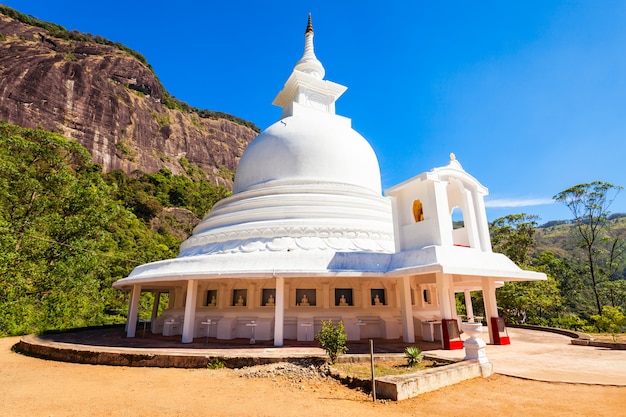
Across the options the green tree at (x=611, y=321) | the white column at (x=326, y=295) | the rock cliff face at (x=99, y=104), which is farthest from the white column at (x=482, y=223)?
the rock cliff face at (x=99, y=104)

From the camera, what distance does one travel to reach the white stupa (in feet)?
44.1

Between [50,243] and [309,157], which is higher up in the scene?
[309,157]

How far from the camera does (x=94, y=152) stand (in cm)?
6594

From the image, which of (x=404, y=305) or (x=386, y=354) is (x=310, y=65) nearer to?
(x=404, y=305)

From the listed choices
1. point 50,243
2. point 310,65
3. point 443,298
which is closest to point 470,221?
point 443,298

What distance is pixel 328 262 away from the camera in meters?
13.7

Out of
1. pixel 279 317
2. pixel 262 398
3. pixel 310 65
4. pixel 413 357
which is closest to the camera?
pixel 262 398

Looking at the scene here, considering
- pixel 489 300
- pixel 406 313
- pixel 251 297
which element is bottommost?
pixel 406 313

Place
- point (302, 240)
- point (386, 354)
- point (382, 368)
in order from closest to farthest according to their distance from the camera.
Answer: point (382, 368) → point (386, 354) → point (302, 240)

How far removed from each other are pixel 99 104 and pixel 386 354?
79910 millimetres

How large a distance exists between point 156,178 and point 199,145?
96.3 feet

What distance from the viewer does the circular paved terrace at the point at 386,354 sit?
28.8 ft

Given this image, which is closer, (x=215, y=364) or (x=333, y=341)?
(x=333, y=341)

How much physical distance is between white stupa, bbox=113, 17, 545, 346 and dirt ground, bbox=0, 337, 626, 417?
453 centimetres
